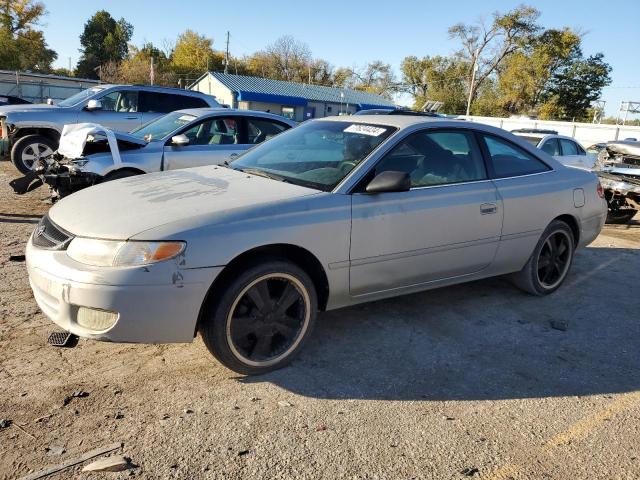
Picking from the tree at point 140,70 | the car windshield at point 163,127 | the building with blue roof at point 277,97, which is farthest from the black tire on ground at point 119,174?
the tree at point 140,70

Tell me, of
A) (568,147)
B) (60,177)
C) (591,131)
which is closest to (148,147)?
(60,177)

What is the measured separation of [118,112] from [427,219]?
862cm

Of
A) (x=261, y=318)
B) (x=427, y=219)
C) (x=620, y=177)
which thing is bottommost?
(x=261, y=318)

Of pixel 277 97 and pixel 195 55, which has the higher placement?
pixel 195 55

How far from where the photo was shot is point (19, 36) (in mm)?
57812

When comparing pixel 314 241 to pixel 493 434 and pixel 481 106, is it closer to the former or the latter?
pixel 493 434

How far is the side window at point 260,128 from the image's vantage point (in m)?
7.69

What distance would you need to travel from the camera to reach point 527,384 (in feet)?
11.2

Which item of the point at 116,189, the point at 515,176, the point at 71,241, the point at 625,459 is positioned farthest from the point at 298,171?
the point at 625,459

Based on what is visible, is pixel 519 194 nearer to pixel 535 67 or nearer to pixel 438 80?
pixel 535 67

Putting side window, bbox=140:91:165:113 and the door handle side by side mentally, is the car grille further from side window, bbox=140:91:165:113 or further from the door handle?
side window, bbox=140:91:165:113

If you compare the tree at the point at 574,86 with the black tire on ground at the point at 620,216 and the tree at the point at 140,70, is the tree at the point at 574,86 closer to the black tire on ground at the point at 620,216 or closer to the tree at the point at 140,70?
the tree at the point at 140,70

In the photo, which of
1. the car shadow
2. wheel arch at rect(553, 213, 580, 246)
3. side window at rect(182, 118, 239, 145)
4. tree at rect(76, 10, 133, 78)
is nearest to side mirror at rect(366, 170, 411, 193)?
the car shadow

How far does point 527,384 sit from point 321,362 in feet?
4.45
